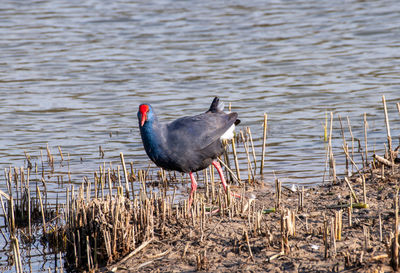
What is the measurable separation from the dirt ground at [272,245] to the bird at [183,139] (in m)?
0.81

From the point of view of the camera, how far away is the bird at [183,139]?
21.7 feet

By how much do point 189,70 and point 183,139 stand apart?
24.5 ft

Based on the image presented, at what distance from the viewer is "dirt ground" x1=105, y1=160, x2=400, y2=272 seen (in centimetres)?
505

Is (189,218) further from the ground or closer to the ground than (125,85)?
closer to the ground

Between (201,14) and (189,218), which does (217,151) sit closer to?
(189,218)

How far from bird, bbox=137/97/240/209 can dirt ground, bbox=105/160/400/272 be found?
81 cm

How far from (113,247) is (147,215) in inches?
15.3

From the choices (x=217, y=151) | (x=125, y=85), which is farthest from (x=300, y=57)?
(x=217, y=151)

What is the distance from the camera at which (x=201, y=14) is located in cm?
1841

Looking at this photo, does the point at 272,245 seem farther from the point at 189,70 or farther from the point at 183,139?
the point at 189,70

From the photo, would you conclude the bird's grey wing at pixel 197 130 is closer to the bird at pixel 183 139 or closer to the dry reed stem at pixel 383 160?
the bird at pixel 183 139

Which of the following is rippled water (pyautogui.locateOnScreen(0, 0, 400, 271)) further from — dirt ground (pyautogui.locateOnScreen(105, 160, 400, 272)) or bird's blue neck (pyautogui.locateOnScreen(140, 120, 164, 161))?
bird's blue neck (pyautogui.locateOnScreen(140, 120, 164, 161))

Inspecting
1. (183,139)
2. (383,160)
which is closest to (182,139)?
(183,139)

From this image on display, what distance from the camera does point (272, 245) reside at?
210 inches
